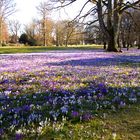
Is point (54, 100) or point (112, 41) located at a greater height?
point (112, 41)

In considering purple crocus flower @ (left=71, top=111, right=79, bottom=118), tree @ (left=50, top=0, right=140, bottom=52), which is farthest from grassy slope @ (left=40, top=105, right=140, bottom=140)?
tree @ (left=50, top=0, right=140, bottom=52)

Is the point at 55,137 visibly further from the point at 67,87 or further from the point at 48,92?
the point at 67,87

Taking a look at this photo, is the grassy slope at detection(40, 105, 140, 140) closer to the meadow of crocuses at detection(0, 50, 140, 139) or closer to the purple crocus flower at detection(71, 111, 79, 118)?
the meadow of crocuses at detection(0, 50, 140, 139)

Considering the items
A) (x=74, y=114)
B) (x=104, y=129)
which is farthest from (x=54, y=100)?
(x=104, y=129)

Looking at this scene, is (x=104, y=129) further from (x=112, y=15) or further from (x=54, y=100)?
(x=112, y=15)

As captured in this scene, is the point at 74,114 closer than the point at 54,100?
Yes

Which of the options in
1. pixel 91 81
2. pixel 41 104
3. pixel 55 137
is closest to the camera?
pixel 55 137

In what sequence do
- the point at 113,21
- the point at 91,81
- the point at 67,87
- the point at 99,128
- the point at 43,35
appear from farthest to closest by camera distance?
1. the point at 43,35
2. the point at 113,21
3. the point at 91,81
4. the point at 67,87
5. the point at 99,128

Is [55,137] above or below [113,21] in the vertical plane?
below

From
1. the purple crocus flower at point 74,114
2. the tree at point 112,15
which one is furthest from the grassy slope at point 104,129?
the tree at point 112,15

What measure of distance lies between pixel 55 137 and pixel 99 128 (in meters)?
0.83

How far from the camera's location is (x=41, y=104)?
6.64m

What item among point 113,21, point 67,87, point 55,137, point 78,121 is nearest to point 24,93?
point 67,87

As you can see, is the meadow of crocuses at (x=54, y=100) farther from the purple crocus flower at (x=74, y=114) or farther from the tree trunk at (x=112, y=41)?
the tree trunk at (x=112, y=41)
